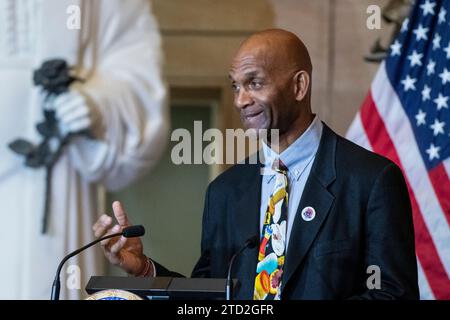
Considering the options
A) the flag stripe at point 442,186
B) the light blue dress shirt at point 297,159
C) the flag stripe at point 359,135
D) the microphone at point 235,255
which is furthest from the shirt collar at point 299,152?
the flag stripe at point 359,135

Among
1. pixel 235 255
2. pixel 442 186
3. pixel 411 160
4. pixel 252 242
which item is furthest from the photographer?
pixel 411 160

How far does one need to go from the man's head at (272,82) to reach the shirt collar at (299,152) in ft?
0.13

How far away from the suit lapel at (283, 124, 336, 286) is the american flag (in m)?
1.68

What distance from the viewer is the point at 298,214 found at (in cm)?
290

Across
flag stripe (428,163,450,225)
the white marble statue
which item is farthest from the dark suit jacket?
flag stripe (428,163,450,225)

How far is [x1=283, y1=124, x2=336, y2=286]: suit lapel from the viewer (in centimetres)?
284

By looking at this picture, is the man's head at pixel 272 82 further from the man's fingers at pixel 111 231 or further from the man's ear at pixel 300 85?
the man's fingers at pixel 111 231

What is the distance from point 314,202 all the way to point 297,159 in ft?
0.51

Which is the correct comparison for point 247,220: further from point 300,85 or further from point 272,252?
point 300,85

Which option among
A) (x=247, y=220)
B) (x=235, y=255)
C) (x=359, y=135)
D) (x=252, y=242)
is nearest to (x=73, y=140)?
(x=247, y=220)

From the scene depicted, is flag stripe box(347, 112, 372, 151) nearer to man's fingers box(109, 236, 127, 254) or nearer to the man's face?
the man's face

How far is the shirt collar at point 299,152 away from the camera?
9.80 ft
